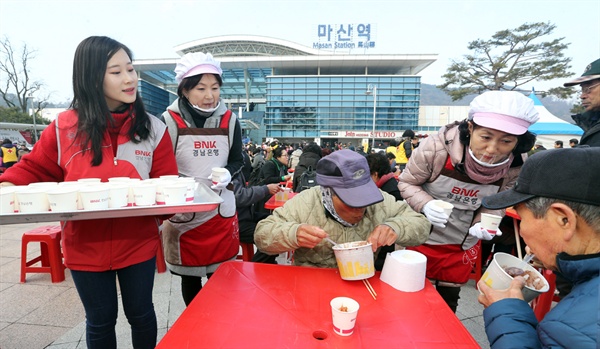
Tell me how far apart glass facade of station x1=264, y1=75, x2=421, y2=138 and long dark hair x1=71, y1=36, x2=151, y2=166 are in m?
43.2

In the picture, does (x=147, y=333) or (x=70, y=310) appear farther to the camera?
(x=70, y=310)

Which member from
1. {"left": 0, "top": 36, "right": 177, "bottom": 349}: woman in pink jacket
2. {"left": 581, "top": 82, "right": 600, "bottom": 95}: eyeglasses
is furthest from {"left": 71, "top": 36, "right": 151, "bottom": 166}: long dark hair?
{"left": 581, "top": 82, "right": 600, "bottom": 95}: eyeglasses

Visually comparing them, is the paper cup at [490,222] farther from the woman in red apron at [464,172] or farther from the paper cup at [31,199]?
the paper cup at [31,199]

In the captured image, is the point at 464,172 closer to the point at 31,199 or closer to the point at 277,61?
the point at 31,199

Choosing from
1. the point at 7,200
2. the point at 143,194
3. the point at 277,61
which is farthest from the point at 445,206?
the point at 277,61

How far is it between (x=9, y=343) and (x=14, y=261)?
221 centimetres

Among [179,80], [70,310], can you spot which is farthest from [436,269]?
[70,310]

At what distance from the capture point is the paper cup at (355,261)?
137 centimetres

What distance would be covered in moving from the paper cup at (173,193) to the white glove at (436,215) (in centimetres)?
Answer: 149

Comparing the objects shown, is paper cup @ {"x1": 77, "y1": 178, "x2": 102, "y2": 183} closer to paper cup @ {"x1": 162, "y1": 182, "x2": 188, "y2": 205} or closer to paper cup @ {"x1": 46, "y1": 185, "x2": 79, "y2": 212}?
paper cup @ {"x1": 46, "y1": 185, "x2": 79, "y2": 212}

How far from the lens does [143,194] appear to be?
4.23 ft

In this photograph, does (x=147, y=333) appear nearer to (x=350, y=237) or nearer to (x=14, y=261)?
(x=350, y=237)

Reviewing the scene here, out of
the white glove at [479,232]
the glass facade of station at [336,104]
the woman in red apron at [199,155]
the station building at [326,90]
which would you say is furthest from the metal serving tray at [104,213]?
the glass facade of station at [336,104]

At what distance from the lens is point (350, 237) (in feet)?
5.53
